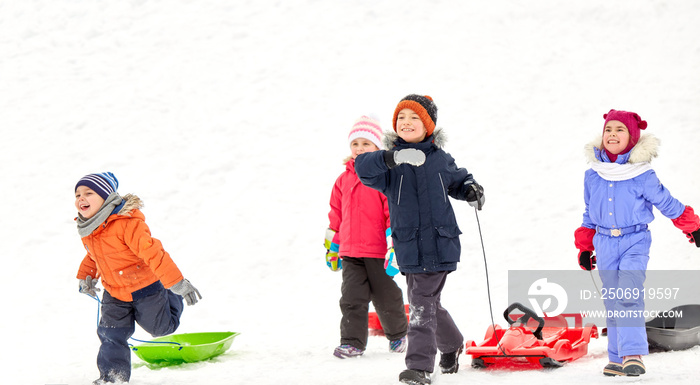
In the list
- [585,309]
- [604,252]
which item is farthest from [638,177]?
[585,309]

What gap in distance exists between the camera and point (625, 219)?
4.39 m

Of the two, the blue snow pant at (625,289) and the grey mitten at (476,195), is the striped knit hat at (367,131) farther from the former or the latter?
the blue snow pant at (625,289)

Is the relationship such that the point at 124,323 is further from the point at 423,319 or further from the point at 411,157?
the point at 411,157

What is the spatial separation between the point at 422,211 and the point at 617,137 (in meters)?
1.38

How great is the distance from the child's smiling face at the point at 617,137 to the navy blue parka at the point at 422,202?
0.97m

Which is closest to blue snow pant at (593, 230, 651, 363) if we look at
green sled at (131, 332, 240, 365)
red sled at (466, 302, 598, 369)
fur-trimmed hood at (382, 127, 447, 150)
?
red sled at (466, 302, 598, 369)

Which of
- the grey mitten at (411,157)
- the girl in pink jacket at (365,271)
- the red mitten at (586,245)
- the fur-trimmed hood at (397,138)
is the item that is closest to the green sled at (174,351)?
the girl in pink jacket at (365,271)

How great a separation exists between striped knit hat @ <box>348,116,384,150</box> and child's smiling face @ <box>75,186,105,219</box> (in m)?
2.02

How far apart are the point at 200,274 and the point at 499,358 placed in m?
4.34

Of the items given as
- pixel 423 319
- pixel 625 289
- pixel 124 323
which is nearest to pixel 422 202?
pixel 423 319

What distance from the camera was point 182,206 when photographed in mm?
9391

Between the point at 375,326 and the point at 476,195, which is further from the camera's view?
the point at 375,326

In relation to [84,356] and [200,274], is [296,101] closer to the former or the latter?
[200,274]

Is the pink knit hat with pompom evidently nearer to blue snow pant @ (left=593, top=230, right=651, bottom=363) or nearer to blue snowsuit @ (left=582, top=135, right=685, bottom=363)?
blue snowsuit @ (left=582, top=135, right=685, bottom=363)
